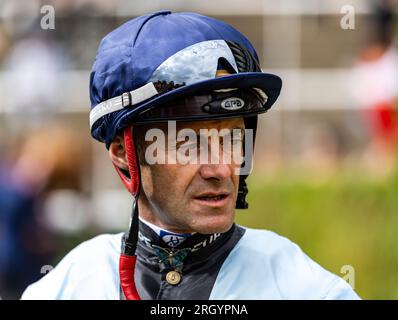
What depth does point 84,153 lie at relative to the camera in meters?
4.06

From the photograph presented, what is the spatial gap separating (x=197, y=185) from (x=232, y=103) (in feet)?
0.56

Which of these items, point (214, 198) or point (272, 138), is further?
point (272, 138)

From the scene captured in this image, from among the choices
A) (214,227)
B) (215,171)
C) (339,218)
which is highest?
(215,171)

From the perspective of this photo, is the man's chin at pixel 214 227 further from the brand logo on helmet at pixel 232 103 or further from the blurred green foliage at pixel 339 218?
the blurred green foliage at pixel 339 218

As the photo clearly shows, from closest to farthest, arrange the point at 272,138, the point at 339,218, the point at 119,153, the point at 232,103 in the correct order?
the point at 232,103 → the point at 119,153 → the point at 339,218 → the point at 272,138

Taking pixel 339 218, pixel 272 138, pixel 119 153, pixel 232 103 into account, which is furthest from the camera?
pixel 272 138

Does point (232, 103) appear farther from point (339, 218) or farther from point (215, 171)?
point (339, 218)

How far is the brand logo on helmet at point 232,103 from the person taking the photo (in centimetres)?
171

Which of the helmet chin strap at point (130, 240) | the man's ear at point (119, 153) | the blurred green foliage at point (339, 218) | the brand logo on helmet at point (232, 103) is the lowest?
the blurred green foliage at point (339, 218)

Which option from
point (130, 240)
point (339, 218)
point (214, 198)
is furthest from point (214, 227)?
point (339, 218)

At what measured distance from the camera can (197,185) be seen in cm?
174

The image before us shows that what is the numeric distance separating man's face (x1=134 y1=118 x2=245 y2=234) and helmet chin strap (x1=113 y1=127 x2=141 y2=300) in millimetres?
21

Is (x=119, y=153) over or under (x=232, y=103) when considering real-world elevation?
under

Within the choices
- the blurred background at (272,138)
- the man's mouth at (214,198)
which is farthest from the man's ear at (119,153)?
the blurred background at (272,138)
